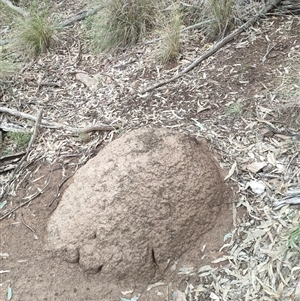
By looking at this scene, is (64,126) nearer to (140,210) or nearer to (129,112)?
(129,112)

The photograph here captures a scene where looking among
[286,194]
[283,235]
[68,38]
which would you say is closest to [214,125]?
[286,194]

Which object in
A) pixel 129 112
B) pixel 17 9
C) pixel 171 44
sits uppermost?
pixel 17 9

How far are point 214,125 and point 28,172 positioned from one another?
53.9 inches

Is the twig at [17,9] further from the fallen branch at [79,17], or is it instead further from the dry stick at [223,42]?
the dry stick at [223,42]

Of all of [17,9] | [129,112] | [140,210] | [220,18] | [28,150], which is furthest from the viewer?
[17,9]

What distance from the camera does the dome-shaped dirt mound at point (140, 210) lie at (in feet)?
9.80

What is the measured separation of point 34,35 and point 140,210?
2900mm

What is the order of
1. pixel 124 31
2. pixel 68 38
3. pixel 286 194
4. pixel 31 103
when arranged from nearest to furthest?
1. pixel 286 194
2. pixel 31 103
3. pixel 124 31
4. pixel 68 38

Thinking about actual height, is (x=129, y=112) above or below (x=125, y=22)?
below

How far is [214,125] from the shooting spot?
3.65 m

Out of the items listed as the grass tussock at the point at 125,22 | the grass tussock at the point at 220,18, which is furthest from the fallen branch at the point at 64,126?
the grass tussock at the point at 220,18

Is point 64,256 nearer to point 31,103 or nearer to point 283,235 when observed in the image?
point 283,235

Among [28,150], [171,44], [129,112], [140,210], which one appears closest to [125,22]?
[171,44]

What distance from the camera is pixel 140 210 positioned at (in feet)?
9.88
